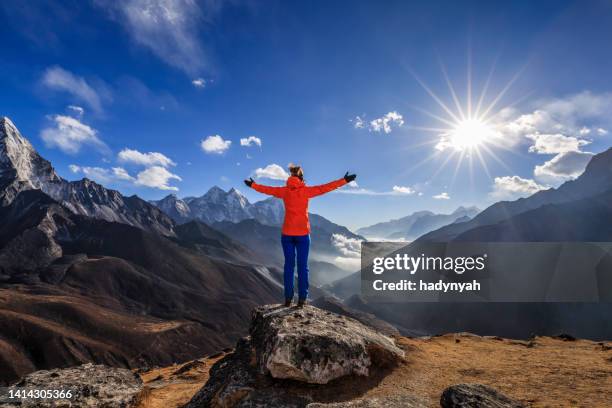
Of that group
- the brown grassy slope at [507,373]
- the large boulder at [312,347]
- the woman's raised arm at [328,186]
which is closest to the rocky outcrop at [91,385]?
the brown grassy slope at [507,373]

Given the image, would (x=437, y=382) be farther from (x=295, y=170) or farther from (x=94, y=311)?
(x=94, y=311)

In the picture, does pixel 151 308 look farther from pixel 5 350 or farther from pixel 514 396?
pixel 514 396

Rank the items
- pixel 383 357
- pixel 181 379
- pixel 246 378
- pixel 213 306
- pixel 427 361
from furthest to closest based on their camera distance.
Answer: pixel 213 306 → pixel 181 379 → pixel 427 361 → pixel 383 357 → pixel 246 378

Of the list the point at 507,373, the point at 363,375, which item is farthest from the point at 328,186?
the point at 507,373

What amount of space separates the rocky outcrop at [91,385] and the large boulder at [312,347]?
451 centimetres

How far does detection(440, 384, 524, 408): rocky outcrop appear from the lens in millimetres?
7915

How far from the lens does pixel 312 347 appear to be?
9602 millimetres

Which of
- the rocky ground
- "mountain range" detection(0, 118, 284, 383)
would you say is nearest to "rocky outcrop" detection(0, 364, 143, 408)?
the rocky ground

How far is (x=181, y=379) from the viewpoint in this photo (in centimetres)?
1673

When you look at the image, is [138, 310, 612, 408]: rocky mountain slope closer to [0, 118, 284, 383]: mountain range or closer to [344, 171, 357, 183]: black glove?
[344, 171, 357, 183]: black glove

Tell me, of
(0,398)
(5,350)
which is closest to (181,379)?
(0,398)

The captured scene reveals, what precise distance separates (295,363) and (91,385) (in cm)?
706

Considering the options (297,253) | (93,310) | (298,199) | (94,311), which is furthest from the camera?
(93,310)

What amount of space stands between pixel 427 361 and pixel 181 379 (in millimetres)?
11169
